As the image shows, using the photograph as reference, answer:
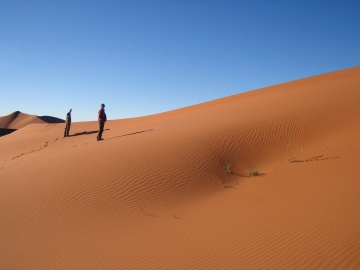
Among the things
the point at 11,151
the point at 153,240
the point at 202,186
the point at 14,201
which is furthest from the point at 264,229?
the point at 11,151

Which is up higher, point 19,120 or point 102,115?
point 19,120

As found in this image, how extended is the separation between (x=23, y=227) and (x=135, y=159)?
3.76 metres

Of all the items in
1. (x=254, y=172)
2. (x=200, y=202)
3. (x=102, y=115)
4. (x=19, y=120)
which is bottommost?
(x=200, y=202)

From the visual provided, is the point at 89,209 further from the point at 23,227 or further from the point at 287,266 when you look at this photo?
the point at 287,266

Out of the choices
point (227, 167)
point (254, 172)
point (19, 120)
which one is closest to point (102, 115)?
point (227, 167)

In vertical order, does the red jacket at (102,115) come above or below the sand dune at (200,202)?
above

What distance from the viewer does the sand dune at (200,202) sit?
4.34 metres

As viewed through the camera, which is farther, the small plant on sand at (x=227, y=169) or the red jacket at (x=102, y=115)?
the red jacket at (x=102, y=115)

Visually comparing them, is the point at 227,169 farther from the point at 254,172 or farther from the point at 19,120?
the point at 19,120

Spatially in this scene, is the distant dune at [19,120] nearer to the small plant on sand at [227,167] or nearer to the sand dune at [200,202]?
the sand dune at [200,202]

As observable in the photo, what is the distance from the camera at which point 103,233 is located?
5.47 metres

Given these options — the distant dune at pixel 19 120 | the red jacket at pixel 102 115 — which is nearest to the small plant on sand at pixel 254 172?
the red jacket at pixel 102 115

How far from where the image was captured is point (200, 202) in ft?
21.7

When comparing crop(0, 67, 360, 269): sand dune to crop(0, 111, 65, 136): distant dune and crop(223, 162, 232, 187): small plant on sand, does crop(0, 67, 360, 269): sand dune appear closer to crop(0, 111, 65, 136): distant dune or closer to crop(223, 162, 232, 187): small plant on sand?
crop(223, 162, 232, 187): small plant on sand
